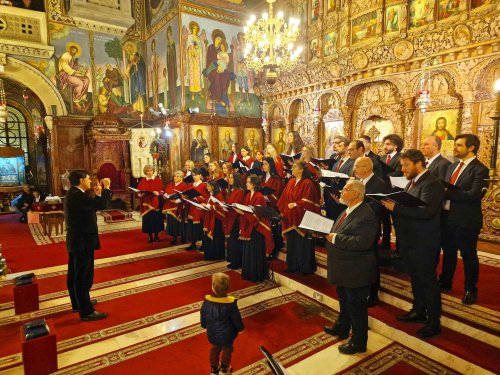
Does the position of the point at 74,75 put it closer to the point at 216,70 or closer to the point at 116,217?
the point at 216,70

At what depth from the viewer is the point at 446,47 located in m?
7.59

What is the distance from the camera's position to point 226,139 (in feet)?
44.3

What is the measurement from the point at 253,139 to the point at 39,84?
8.96m

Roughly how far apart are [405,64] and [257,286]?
717 centimetres

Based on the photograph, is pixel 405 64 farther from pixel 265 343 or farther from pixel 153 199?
pixel 265 343

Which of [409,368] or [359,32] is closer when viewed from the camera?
[409,368]

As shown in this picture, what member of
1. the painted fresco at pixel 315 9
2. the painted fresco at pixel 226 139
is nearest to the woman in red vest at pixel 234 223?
the painted fresco at pixel 226 139

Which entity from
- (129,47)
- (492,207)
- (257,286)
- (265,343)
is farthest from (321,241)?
(129,47)

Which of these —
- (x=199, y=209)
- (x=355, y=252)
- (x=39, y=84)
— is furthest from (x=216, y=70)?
(x=355, y=252)

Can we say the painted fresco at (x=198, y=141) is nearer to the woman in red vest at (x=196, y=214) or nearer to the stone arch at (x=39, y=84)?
the stone arch at (x=39, y=84)

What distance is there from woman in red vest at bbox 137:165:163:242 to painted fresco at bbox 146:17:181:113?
19.1 ft

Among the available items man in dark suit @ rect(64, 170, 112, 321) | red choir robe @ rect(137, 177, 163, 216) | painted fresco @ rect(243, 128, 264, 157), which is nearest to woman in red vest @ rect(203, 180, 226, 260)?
red choir robe @ rect(137, 177, 163, 216)

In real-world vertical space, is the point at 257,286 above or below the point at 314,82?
below

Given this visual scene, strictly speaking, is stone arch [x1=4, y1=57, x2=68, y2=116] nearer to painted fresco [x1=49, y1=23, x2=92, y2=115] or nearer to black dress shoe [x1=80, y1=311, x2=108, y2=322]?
painted fresco [x1=49, y1=23, x2=92, y2=115]
